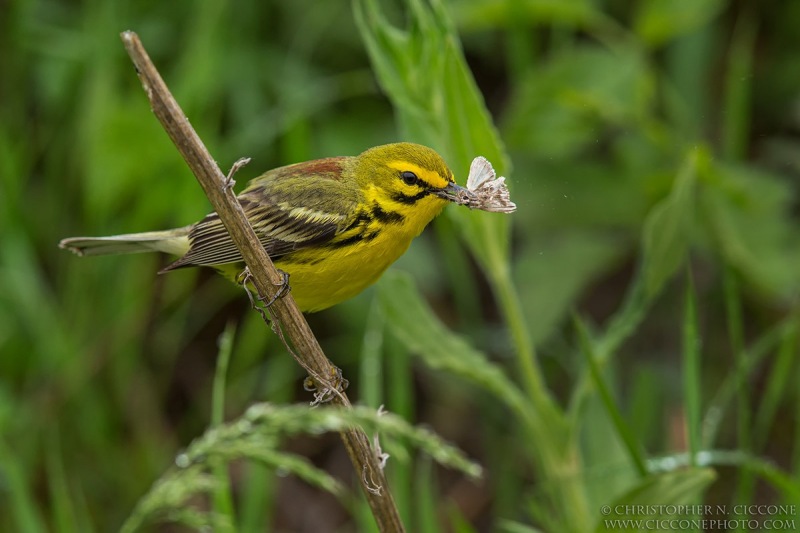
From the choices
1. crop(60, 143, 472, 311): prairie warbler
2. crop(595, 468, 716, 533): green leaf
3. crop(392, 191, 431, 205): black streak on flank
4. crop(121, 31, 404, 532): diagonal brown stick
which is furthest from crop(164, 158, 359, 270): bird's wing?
crop(595, 468, 716, 533): green leaf

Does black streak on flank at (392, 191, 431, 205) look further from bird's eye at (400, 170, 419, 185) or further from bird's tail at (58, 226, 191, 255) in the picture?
bird's tail at (58, 226, 191, 255)

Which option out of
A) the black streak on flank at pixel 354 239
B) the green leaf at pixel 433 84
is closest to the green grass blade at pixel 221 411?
the black streak on flank at pixel 354 239

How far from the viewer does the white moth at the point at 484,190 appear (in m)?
1.69

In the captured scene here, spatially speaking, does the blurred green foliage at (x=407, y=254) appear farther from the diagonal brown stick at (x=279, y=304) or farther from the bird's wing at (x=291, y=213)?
the diagonal brown stick at (x=279, y=304)

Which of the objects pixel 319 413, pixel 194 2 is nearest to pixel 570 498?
pixel 319 413

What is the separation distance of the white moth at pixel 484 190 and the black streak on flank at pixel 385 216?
1.23 feet

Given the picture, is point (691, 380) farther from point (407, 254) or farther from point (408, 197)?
point (407, 254)

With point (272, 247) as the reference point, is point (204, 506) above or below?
below

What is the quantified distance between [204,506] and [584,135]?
2.11 m

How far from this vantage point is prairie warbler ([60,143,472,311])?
211 cm

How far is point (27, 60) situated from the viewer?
430 centimetres

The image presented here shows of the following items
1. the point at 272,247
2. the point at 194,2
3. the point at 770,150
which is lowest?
the point at 770,150

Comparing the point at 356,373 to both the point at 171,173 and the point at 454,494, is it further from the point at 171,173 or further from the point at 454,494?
the point at 171,173

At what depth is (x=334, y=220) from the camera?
2.28 meters
